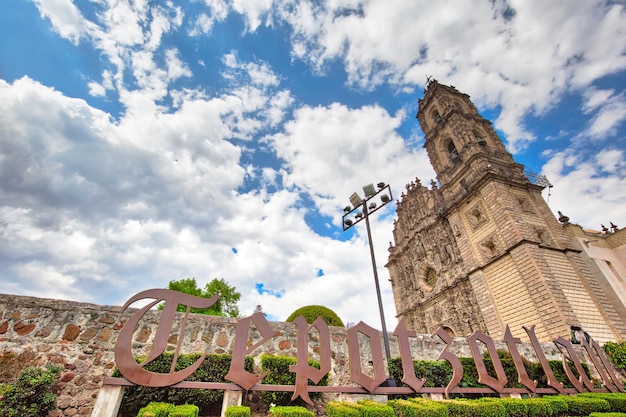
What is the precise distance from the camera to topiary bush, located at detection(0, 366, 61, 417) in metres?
3.52

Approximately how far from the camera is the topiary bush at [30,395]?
3.52 metres

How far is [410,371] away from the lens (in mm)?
4984

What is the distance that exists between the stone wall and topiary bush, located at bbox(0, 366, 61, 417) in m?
0.36

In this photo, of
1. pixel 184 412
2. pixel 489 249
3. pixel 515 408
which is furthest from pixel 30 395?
pixel 489 249

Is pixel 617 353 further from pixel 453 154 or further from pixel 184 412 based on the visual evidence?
pixel 453 154

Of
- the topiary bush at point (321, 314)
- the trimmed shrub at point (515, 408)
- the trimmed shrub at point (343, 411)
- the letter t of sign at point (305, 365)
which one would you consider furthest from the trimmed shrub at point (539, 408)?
the topiary bush at point (321, 314)

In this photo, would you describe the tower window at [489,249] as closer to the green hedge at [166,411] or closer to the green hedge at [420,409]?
the green hedge at [420,409]

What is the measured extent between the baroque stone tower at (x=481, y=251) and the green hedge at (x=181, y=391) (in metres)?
15.0

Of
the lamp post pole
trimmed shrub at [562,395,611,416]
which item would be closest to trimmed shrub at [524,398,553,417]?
trimmed shrub at [562,395,611,416]

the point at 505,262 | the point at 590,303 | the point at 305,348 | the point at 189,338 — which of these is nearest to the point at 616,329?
the point at 590,303

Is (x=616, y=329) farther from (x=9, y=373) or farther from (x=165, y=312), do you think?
(x=9, y=373)

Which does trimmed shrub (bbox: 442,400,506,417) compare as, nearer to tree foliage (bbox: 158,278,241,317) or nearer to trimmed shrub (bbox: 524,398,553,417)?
trimmed shrub (bbox: 524,398,553,417)

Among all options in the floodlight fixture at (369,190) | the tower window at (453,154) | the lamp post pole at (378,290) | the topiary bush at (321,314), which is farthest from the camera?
the tower window at (453,154)

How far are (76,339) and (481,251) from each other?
20421 millimetres
